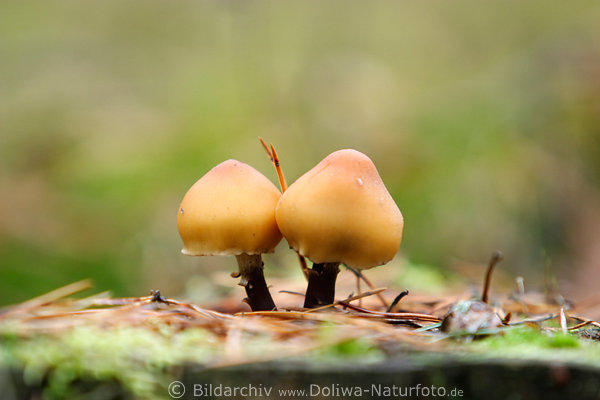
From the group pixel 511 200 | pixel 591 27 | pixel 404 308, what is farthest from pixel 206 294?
pixel 591 27

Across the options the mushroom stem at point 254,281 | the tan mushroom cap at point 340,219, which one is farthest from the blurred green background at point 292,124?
the tan mushroom cap at point 340,219

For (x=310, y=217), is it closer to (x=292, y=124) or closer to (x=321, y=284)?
(x=321, y=284)

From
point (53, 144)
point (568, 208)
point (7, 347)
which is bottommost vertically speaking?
point (7, 347)

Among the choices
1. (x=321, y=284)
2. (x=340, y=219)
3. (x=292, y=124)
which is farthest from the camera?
(x=292, y=124)

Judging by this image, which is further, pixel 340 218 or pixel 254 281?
pixel 254 281

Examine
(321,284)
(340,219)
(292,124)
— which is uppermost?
(292,124)

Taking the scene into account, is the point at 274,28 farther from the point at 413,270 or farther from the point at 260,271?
the point at 260,271

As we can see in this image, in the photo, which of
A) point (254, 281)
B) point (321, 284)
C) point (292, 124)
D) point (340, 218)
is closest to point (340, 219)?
point (340, 218)
